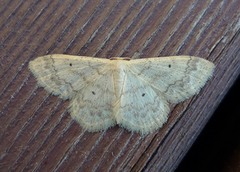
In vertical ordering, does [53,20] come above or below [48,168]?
above

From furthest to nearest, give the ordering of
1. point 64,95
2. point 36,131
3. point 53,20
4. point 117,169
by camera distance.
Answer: point 53,20 < point 64,95 < point 36,131 < point 117,169

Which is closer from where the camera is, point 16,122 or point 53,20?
point 16,122

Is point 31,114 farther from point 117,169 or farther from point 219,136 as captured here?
point 219,136

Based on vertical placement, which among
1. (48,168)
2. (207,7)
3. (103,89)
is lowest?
(48,168)

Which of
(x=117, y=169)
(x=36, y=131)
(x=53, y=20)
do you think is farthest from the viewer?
(x=53, y=20)

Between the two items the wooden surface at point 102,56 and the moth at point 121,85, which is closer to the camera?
the wooden surface at point 102,56

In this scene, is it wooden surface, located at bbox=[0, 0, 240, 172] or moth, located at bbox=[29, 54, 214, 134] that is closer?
wooden surface, located at bbox=[0, 0, 240, 172]

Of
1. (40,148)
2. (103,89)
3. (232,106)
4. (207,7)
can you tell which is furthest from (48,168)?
(207,7)

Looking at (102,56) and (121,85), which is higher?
(102,56)
